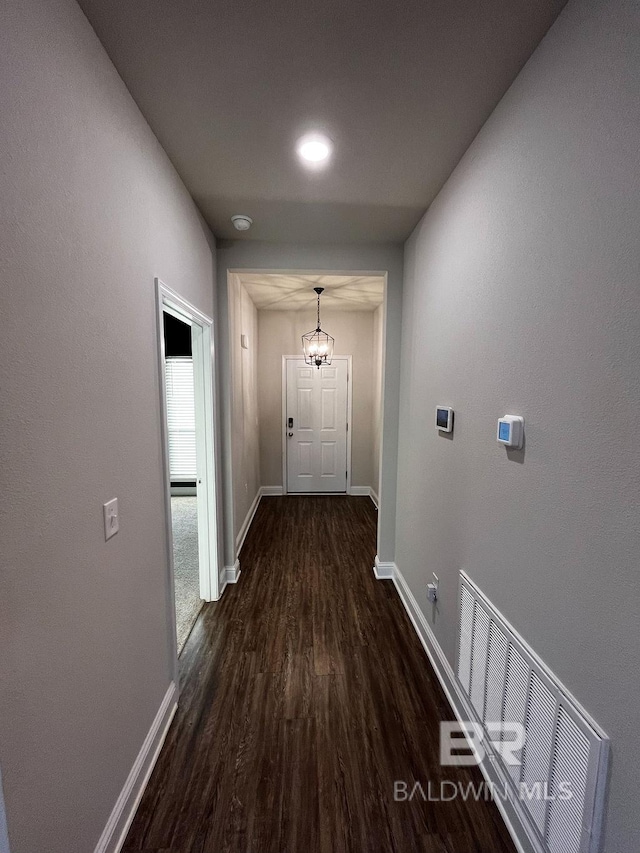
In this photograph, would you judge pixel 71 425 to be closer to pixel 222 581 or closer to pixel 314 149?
pixel 314 149

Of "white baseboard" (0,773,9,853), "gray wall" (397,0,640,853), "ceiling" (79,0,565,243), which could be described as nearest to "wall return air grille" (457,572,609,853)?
"gray wall" (397,0,640,853)

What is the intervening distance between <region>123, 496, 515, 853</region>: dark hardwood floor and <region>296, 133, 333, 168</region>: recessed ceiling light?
2598 mm

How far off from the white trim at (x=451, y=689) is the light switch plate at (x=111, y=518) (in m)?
1.62

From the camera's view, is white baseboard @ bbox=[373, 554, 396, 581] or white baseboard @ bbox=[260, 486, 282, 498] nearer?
white baseboard @ bbox=[373, 554, 396, 581]

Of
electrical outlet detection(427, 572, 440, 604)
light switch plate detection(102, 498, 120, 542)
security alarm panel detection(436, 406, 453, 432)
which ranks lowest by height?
electrical outlet detection(427, 572, 440, 604)

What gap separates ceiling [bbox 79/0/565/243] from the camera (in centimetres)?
95

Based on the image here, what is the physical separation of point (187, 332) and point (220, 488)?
3.17 meters

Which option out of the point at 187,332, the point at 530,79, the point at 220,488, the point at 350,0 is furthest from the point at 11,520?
the point at 187,332

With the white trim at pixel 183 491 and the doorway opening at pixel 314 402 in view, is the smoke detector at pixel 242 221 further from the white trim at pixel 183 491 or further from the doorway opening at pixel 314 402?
the white trim at pixel 183 491

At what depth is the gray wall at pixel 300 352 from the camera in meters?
4.54

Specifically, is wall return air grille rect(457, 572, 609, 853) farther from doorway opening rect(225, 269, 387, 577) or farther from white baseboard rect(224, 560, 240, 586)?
doorway opening rect(225, 269, 387, 577)

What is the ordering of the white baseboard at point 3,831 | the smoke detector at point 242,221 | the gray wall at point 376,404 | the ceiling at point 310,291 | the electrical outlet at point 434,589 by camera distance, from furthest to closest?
the gray wall at point 376,404, the ceiling at point 310,291, the smoke detector at point 242,221, the electrical outlet at point 434,589, the white baseboard at point 3,831

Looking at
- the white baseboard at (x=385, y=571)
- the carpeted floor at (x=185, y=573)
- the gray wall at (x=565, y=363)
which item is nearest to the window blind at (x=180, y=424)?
the carpeted floor at (x=185, y=573)

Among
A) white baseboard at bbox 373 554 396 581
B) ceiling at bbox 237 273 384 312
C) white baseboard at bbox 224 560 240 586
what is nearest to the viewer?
white baseboard at bbox 224 560 240 586
